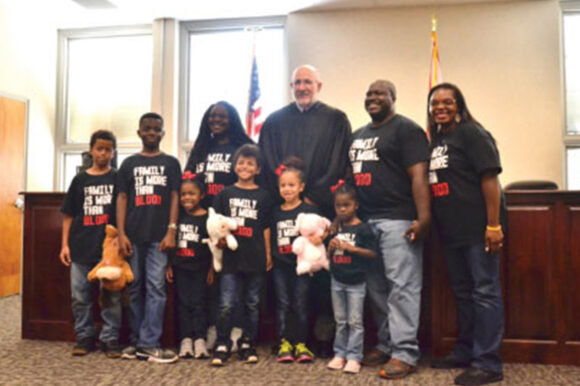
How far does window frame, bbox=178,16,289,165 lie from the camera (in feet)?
19.5

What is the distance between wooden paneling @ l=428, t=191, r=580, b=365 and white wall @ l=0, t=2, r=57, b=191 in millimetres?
4860

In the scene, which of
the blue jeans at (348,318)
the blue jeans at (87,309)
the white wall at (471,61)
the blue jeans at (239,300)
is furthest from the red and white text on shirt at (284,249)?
the white wall at (471,61)

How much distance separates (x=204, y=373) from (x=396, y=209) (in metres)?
1.18

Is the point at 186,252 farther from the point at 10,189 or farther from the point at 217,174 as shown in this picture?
the point at 10,189

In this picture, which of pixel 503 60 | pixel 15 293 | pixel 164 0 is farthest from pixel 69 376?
pixel 503 60

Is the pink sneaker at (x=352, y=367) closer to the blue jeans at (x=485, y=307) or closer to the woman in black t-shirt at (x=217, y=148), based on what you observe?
the blue jeans at (x=485, y=307)

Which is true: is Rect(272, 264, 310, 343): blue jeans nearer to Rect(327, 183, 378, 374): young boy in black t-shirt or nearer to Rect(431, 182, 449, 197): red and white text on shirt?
Rect(327, 183, 378, 374): young boy in black t-shirt

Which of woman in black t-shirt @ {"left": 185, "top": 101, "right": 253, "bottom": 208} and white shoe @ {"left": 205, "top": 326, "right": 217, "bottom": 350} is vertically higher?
woman in black t-shirt @ {"left": 185, "top": 101, "right": 253, "bottom": 208}

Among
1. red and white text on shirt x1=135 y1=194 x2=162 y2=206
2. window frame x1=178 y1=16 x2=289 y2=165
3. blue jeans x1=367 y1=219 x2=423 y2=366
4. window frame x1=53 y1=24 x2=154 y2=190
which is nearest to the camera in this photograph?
blue jeans x1=367 y1=219 x2=423 y2=366

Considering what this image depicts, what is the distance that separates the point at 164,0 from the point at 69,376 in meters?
4.23

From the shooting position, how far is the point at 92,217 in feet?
9.17

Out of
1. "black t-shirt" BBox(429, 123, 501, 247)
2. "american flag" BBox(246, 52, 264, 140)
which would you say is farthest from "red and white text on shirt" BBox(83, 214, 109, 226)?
"american flag" BBox(246, 52, 264, 140)

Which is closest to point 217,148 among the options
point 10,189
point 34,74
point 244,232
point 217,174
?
point 217,174

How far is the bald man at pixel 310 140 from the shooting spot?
8.75ft
